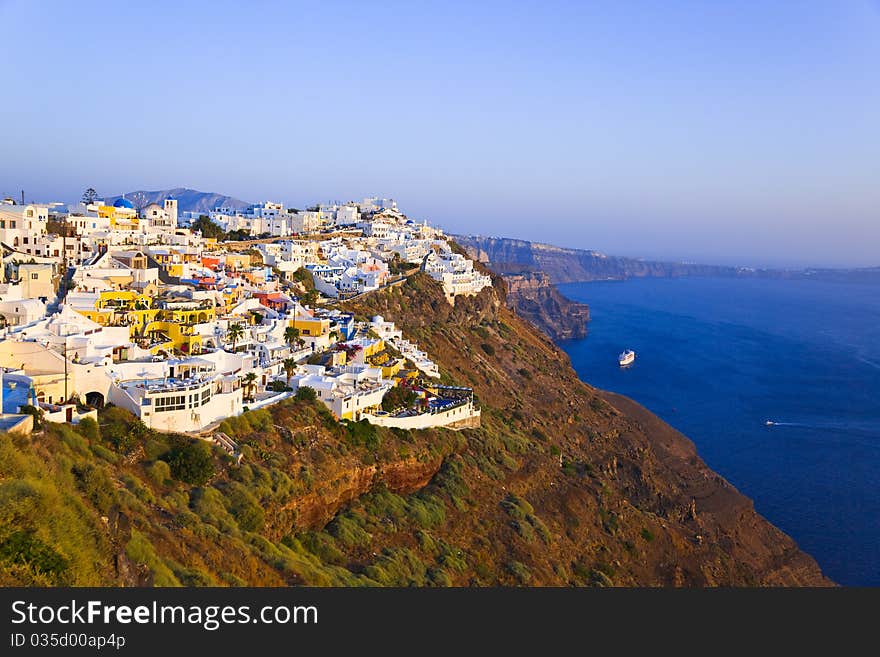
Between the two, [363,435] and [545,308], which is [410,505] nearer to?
[363,435]

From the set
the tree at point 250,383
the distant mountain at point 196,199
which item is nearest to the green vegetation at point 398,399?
the tree at point 250,383

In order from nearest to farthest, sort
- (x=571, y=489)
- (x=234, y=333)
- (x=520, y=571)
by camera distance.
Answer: (x=520, y=571)
(x=234, y=333)
(x=571, y=489)

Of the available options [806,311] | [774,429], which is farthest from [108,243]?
[806,311]

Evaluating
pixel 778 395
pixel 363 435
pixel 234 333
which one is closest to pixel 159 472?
pixel 363 435

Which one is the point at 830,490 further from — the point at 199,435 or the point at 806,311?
the point at 806,311

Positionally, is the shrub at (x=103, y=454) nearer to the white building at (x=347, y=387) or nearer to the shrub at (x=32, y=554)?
the shrub at (x=32, y=554)
